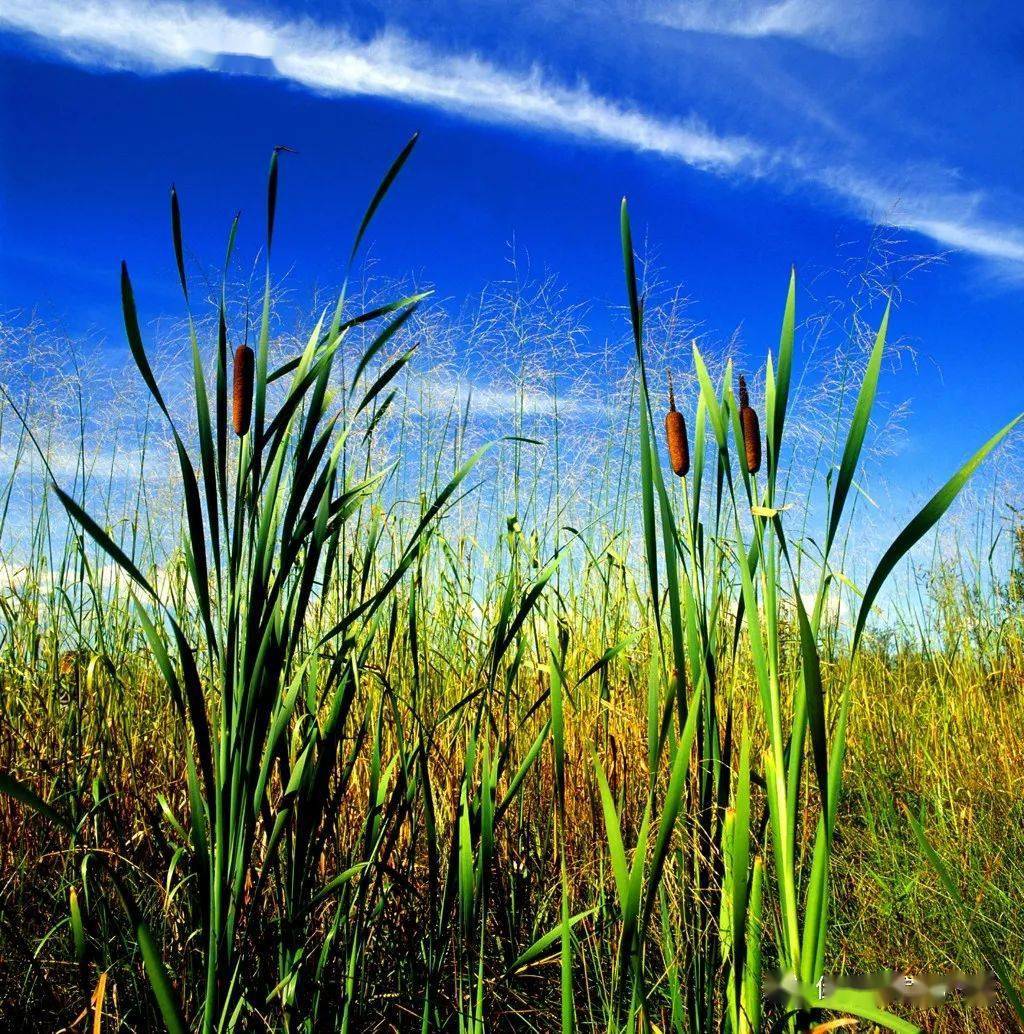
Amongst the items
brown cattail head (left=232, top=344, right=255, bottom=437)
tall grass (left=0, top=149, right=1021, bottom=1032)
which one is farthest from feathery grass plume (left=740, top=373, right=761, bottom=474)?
brown cattail head (left=232, top=344, right=255, bottom=437)

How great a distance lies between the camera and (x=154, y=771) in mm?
2113

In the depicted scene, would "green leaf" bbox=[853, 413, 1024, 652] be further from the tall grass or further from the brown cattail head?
the brown cattail head

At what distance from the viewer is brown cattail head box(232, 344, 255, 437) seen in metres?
1.01

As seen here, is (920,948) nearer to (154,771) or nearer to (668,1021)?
(668,1021)

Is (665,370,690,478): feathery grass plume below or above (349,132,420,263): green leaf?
below

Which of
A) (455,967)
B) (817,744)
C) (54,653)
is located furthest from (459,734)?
(54,653)

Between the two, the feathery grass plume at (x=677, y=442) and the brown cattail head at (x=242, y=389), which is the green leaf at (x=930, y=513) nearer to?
the feathery grass plume at (x=677, y=442)

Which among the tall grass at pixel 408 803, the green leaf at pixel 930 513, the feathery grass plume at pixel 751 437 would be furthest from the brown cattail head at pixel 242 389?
the green leaf at pixel 930 513

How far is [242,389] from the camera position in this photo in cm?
101

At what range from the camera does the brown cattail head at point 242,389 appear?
1.01 meters

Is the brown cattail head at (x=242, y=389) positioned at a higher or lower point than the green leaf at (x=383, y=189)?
lower

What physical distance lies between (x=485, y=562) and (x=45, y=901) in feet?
4.52

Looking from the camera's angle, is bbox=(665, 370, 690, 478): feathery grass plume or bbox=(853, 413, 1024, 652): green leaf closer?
bbox=(853, 413, 1024, 652): green leaf

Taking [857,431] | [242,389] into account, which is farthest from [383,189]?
[857,431]
